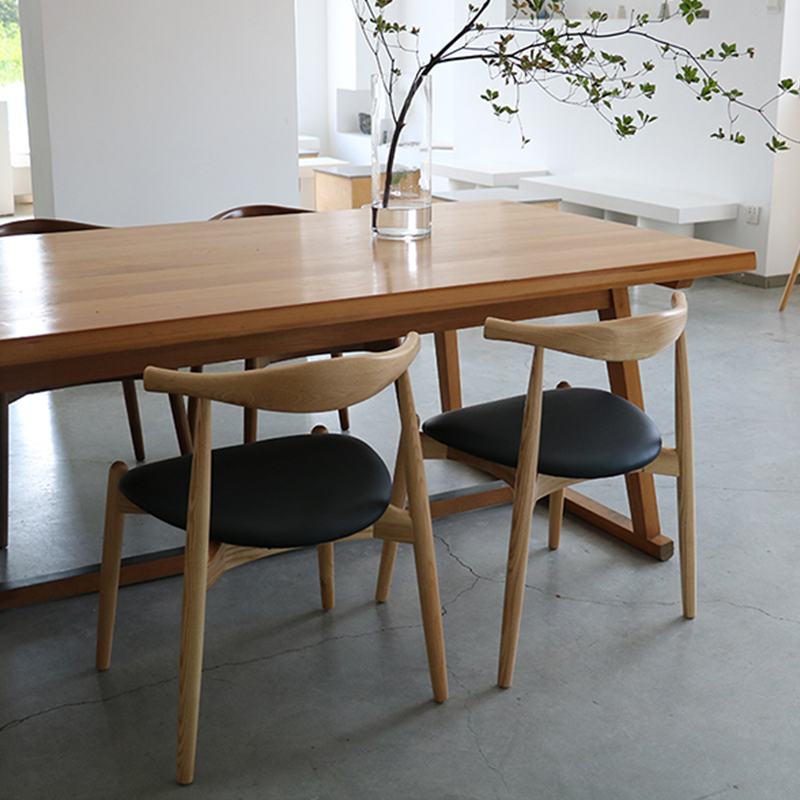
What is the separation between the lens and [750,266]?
2391 mm

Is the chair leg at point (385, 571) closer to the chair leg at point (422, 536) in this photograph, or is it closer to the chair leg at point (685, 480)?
the chair leg at point (422, 536)

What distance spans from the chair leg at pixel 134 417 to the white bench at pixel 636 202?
3.67 m

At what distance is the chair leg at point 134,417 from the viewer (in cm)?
301

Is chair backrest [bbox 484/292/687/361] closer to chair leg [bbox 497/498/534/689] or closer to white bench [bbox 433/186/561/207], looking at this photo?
chair leg [bbox 497/498/534/689]

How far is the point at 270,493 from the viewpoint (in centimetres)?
179

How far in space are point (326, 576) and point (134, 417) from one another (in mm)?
1121

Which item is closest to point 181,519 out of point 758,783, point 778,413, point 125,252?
point 125,252

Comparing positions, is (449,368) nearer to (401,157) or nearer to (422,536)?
(401,157)

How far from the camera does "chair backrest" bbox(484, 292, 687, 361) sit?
1.80 m

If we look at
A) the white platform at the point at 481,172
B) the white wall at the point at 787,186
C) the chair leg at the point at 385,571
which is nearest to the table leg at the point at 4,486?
the chair leg at the point at 385,571

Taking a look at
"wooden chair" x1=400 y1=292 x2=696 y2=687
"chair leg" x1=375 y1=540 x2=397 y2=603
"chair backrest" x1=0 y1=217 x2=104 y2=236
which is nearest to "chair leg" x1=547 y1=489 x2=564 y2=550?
"wooden chair" x1=400 y1=292 x2=696 y2=687

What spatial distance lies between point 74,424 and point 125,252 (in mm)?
1353

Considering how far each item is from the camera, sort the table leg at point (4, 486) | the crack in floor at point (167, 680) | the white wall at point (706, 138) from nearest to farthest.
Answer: the crack in floor at point (167, 680)
the table leg at point (4, 486)
the white wall at point (706, 138)

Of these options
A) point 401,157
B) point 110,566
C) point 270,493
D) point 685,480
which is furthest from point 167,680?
point 401,157
